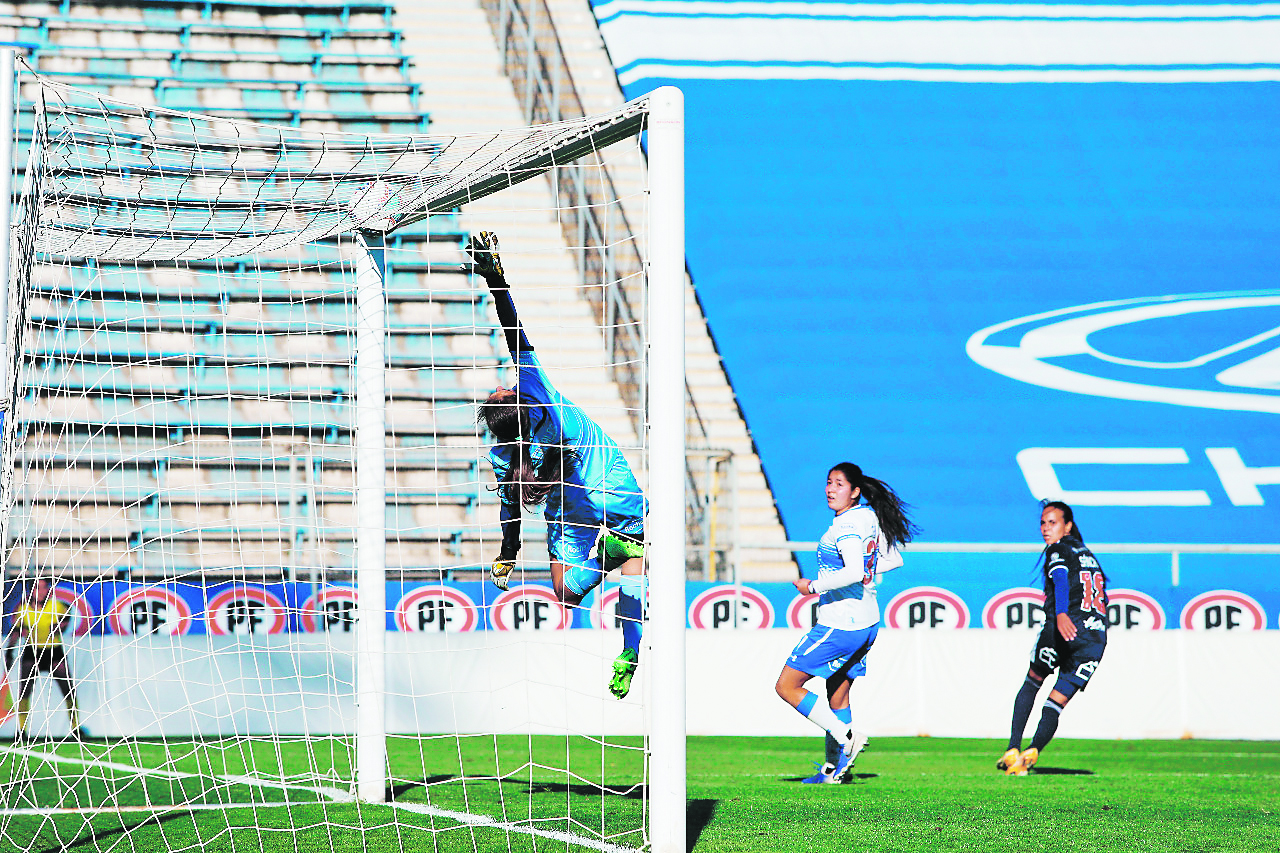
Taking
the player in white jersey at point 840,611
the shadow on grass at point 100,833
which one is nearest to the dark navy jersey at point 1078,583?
the player in white jersey at point 840,611

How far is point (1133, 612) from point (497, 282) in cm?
708

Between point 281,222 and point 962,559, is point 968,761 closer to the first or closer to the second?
point 962,559

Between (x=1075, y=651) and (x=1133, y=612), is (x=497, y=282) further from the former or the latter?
(x=1133, y=612)

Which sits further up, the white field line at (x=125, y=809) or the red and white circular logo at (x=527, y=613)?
the red and white circular logo at (x=527, y=613)

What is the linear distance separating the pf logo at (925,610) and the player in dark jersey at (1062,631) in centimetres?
307

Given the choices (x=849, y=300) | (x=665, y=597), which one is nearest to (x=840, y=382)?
(x=849, y=300)

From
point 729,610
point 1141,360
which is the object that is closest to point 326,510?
point 729,610

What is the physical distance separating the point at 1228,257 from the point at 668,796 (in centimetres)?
1240

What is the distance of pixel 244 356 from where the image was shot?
401 inches

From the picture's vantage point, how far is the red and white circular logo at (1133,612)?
34.8 ft

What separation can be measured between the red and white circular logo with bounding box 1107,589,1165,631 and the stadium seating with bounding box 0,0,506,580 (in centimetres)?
508

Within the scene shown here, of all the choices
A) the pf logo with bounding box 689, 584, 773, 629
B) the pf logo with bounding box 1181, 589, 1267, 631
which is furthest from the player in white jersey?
the pf logo with bounding box 1181, 589, 1267, 631

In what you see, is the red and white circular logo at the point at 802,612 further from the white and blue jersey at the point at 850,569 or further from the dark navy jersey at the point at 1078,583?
the white and blue jersey at the point at 850,569

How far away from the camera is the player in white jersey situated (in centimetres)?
671
